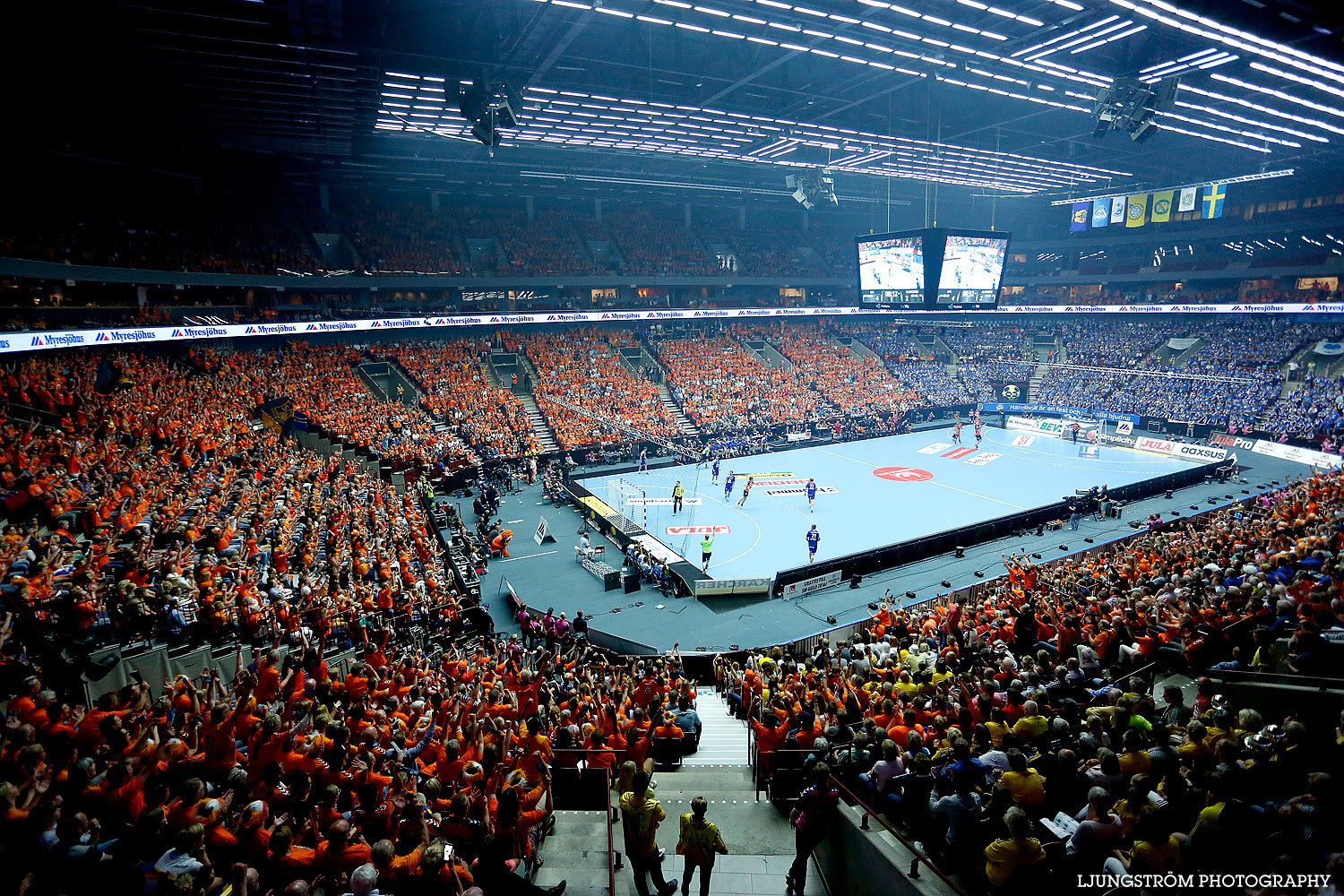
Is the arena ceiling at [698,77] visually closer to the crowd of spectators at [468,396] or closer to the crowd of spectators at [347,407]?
the crowd of spectators at [347,407]

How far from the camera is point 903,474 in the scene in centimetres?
3262

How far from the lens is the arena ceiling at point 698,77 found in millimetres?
16391

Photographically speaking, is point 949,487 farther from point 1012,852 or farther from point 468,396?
point 1012,852

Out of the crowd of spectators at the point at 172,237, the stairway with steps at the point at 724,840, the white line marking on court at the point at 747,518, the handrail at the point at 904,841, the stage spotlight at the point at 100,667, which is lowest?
the white line marking on court at the point at 747,518

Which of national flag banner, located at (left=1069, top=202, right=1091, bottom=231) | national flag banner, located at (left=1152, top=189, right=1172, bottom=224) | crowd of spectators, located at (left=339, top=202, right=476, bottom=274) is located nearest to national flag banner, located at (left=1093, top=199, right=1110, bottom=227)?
national flag banner, located at (left=1069, top=202, right=1091, bottom=231)

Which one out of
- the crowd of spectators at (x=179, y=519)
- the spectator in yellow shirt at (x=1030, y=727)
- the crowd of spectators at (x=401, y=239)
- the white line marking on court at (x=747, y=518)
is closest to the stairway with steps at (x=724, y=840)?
the spectator in yellow shirt at (x=1030, y=727)

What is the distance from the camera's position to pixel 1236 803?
4.10m

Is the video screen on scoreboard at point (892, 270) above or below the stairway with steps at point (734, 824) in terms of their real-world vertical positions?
above

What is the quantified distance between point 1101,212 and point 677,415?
116 feet

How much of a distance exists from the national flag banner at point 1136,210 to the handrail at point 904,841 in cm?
5164

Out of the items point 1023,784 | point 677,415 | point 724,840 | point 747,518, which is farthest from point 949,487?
point 1023,784

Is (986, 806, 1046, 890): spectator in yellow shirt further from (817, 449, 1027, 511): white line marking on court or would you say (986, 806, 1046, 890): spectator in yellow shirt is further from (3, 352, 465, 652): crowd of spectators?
(817, 449, 1027, 511): white line marking on court

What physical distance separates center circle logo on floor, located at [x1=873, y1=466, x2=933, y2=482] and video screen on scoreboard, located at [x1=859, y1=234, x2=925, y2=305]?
8379 millimetres

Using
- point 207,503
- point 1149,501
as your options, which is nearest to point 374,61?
point 207,503
